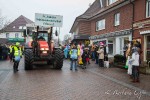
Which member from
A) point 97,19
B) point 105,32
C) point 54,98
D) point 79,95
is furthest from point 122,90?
point 97,19

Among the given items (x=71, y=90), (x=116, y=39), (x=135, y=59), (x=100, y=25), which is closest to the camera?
(x=71, y=90)

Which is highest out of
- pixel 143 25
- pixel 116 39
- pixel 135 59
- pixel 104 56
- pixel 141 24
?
pixel 141 24

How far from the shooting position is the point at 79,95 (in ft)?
29.9

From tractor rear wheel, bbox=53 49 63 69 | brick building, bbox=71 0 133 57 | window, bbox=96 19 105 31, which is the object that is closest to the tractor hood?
tractor rear wheel, bbox=53 49 63 69

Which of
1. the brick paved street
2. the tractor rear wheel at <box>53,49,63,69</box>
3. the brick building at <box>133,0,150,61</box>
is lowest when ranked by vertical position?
the brick paved street

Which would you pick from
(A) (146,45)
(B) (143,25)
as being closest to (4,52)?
(B) (143,25)

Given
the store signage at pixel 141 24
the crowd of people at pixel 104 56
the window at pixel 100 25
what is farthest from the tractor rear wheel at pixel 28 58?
the window at pixel 100 25

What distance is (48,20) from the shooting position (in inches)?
809

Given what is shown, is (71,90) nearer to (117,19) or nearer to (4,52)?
(117,19)

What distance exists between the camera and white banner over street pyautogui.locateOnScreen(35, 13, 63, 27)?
66.6 feet

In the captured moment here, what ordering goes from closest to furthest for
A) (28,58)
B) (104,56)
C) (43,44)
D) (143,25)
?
(28,58), (43,44), (104,56), (143,25)

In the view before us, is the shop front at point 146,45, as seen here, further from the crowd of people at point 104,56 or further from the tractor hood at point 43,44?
the tractor hood at point 43,44

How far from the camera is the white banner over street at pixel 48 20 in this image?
66.6ft

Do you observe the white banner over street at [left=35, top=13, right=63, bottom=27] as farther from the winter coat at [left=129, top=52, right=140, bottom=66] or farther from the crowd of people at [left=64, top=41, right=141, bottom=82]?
the winter coat at [left=129, top=52, right=140, bottom=66]
